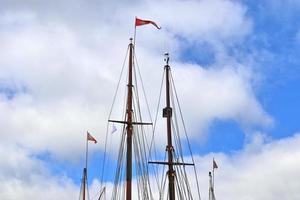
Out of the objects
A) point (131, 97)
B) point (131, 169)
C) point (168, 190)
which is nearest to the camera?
point (131, 169)

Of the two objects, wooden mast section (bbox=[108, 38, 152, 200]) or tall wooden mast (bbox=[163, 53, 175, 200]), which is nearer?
wooden mast section (bbox=[108, 38, 152, 200])

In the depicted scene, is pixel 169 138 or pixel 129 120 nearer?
pixel 129 120

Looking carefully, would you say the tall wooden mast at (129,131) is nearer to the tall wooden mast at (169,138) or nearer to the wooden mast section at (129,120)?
the wooden mast section at (129,120)

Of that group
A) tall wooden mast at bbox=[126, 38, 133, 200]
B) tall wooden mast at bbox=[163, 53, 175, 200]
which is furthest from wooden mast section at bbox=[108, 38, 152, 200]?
tall wooden mast at bbox=[163, 53, 175, 200]

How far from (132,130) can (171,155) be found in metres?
10.5

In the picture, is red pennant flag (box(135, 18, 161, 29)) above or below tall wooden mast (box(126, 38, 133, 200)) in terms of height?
above

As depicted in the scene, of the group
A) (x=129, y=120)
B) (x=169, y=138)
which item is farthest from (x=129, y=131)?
(x=169, y=138)

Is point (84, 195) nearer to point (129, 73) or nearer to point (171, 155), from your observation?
point (171, 155)

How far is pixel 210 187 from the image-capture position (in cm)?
12950

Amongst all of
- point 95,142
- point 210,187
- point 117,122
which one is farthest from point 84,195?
point 117,122

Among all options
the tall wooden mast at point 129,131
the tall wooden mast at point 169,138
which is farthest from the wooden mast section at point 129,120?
the tall wooden mast at point 169,138

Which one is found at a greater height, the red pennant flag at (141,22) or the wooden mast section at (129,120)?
the red pennant flag at (141,22)

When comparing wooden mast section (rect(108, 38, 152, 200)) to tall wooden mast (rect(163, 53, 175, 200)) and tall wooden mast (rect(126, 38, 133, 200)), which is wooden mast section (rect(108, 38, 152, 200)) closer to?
tall wooden mast (rect(126, 38, 133, 200))

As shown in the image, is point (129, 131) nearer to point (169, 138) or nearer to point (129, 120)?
point (129, 120)
